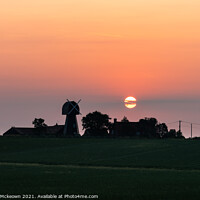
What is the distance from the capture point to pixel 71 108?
7687 inches

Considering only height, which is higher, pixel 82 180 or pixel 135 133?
pixel 135 133

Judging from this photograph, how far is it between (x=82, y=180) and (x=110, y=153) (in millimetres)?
56893

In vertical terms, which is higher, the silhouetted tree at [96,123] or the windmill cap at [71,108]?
the windmill cap at [71,108]

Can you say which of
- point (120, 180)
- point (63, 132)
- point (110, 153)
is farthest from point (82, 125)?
point (120, 180)

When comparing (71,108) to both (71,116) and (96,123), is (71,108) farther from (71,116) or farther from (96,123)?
(96,123)

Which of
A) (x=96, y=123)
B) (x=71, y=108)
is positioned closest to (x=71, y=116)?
(x=71, y=108)

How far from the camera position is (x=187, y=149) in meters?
99.2

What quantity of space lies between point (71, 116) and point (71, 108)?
2.75m

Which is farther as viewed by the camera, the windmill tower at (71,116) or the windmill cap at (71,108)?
the windmill cap at (71,108)

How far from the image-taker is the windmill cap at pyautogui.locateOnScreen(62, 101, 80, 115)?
639 ft

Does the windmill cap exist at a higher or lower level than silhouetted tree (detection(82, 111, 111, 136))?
higher

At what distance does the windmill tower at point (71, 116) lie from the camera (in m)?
191

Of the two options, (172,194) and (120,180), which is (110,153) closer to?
(120,180)

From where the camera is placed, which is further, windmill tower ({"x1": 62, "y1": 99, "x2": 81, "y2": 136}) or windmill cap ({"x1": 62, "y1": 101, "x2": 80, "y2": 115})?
windmill cap ({"x1": 62, "y1": 101, "x2": 80, "y2": 115})
